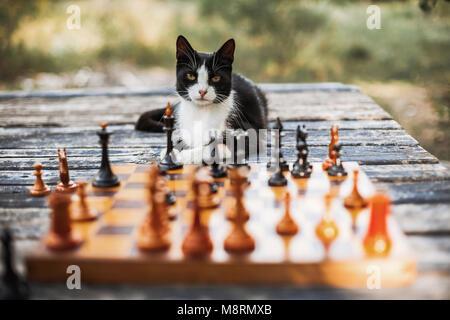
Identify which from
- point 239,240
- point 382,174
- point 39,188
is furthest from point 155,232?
point 382,174

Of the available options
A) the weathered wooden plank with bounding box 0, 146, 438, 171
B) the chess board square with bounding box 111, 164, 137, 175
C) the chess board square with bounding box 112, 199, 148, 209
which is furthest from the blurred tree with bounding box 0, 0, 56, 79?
the chess board square with bounding box 112, 199, 148, 209

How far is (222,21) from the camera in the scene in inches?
330

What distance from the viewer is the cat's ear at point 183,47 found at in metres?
2.30

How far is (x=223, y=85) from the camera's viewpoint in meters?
2.38

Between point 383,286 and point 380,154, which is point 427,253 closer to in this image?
point 383,286

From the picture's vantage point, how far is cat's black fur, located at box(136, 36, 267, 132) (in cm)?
232

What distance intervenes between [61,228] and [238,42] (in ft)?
23.8

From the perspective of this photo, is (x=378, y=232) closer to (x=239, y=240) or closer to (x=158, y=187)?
(x=239, y=240)

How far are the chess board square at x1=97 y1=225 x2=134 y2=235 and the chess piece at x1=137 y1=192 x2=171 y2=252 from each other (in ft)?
0.34

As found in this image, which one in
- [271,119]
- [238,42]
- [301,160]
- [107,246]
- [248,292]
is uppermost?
[238,42]

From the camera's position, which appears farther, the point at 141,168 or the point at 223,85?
the point at 223,85

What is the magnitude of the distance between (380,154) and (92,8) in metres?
7.38

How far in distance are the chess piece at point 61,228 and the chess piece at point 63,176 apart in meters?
0.59

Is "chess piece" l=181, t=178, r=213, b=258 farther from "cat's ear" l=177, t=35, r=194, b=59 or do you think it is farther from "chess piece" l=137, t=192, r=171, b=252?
"cat's ear" l=177, t=35, r=194, b=59
